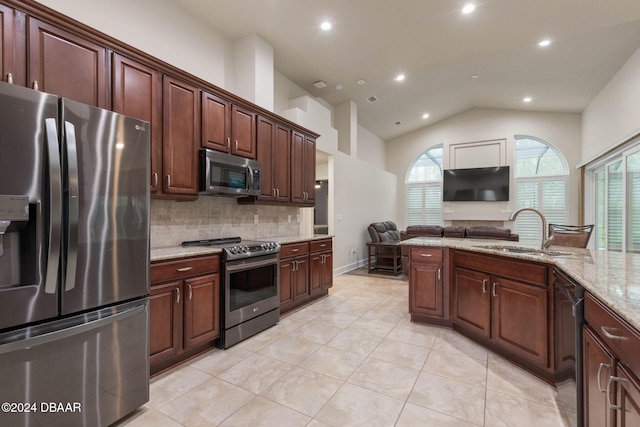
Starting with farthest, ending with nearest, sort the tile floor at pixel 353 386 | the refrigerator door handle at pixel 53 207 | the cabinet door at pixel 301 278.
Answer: the cabinet door at pixel 301 278, the tile floor at pixel 353 386, the refrigerator door handle at pixel 53 207

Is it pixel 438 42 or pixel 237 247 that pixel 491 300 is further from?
pixel 438 42

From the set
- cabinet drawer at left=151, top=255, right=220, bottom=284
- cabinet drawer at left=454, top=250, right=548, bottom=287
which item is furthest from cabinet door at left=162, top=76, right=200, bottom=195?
cabinet drawer at left=454, top=250, right=548, bottom=287

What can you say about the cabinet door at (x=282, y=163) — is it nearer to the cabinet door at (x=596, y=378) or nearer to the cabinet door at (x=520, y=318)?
the cabinet door at (x=520, y=318)

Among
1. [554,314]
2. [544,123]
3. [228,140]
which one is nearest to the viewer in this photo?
[554,314]

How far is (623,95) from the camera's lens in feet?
14.3

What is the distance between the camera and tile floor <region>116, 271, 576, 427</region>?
1.74 m

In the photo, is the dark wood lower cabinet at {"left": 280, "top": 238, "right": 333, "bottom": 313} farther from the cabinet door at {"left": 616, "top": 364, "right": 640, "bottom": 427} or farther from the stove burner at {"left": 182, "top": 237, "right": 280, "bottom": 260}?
the cabinet door at {"left": 616, "top": 364, "right": 640, "bottom": 427}

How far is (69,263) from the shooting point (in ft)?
4.79

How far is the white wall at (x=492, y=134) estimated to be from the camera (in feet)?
22.6

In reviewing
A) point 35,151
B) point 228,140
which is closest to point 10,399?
point 35,151

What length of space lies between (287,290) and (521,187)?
6.94 metres

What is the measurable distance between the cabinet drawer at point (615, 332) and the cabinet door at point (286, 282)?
2663 millimetres

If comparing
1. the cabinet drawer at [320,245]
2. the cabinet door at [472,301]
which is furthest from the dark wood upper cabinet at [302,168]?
the cabinet door at [472,301]

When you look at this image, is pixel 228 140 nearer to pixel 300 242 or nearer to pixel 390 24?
pixel 300 242
